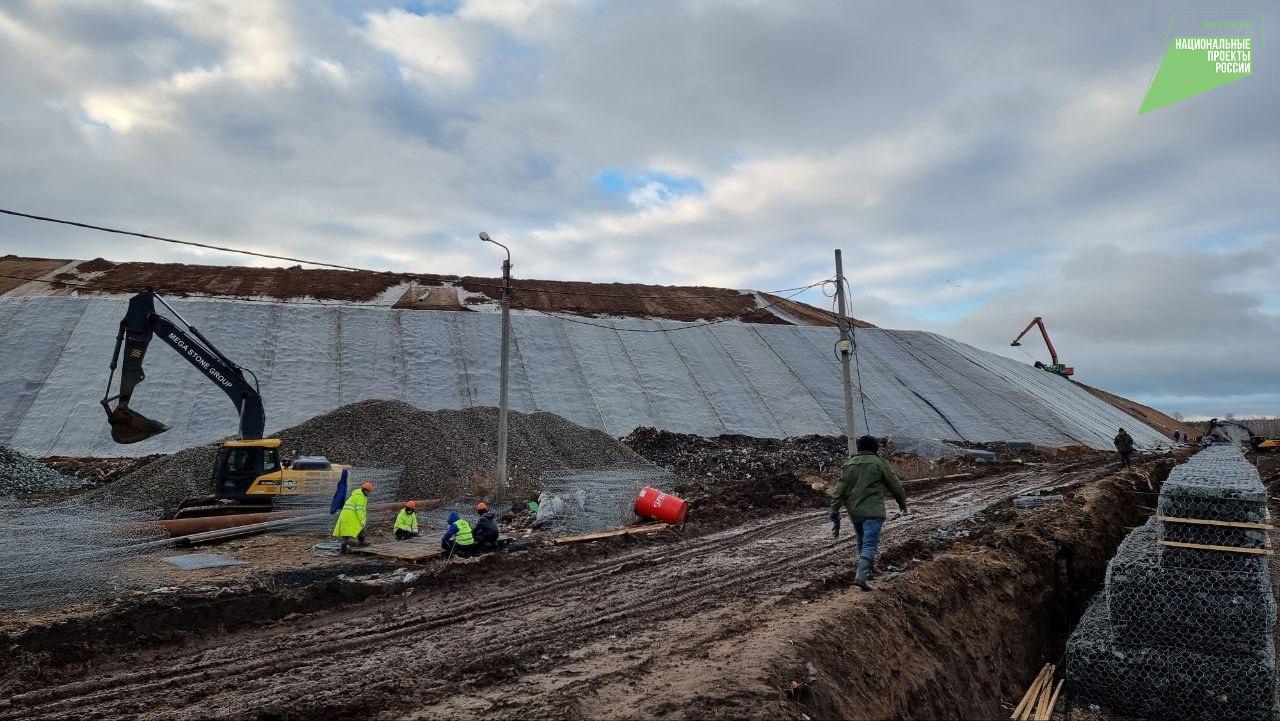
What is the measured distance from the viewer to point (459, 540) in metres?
12.7

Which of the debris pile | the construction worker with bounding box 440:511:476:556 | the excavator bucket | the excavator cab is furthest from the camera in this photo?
the debris pile

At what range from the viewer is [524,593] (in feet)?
32.7

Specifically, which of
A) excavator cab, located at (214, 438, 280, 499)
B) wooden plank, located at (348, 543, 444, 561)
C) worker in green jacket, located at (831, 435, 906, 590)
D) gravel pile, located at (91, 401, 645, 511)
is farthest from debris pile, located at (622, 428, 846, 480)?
worker in green jacket, located at (831, 435, 906, 590)

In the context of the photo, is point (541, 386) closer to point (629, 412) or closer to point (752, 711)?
point (629, 412)

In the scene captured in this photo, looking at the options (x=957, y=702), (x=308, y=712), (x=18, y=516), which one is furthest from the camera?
(x=18, y=516)

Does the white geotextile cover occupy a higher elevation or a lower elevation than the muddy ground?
higher

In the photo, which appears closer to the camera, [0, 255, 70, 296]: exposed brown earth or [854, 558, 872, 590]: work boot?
[854, 558, 872, 590]: work boot

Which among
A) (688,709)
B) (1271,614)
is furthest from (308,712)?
(1271,614)

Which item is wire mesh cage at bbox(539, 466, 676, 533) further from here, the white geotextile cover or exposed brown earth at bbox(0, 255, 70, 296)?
exposed brown earth at bbox(0, 255, 70, 296)

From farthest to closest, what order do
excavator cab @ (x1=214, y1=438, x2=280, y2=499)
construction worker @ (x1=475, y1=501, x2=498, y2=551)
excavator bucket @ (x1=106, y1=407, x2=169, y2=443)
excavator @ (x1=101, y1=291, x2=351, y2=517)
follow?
excavator cab @ (x1=214, y1=438, x2=280, y2=499)
excavator @ (x1=101, y1=291, x2=351, y2=517)
excavator bucket @ (x1=106, y1=407, x2=169, y2=443)
construction worker @ (x1=475, y1=501, x2=498, y2=551)

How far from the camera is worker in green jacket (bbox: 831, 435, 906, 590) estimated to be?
8219 millimetres

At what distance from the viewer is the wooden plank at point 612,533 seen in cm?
1404

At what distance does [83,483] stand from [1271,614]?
983 inches

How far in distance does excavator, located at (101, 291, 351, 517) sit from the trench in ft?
40.5
